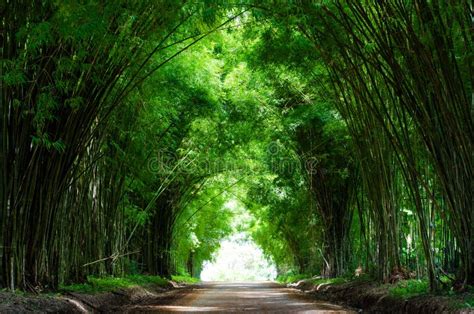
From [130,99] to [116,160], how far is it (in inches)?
61.5

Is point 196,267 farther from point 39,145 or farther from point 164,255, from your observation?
point 39,145

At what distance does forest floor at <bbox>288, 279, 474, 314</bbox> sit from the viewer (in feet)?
14.4

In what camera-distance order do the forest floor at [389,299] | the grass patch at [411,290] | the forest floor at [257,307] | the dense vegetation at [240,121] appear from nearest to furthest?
the forest floor at [389,299] → the forest floor at [257,307] → the dense vegetation at [240,121] → the grass patch at [411,290]

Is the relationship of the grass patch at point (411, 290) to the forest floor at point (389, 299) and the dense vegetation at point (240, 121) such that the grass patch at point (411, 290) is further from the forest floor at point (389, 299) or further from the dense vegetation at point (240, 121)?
the dense vegetation at point (240, 121)

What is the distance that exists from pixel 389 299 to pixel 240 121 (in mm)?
6869

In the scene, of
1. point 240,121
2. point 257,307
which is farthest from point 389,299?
point 240,121

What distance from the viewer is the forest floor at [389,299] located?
4379mm

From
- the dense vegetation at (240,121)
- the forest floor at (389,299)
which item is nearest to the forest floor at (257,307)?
the forest floor at (389,299)

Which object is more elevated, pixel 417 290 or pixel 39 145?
pixel 39 145

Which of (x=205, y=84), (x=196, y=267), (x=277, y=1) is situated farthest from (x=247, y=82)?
(x=196, y=267)

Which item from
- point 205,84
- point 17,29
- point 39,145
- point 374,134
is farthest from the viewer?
point 205,84

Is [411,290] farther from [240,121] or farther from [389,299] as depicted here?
[240,121]

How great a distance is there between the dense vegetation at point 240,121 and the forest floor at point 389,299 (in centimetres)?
34

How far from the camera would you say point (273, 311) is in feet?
20.7
